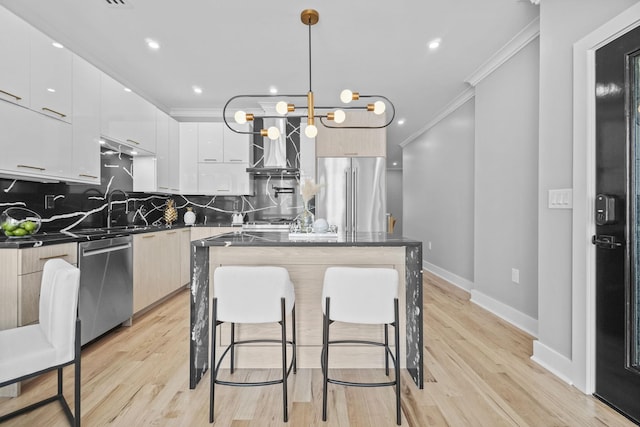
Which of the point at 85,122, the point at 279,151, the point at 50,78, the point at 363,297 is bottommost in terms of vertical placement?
the point at 363,297

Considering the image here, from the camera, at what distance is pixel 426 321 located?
3160mm

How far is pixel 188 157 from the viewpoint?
4703 millimetres

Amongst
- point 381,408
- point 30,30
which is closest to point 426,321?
point 381,408

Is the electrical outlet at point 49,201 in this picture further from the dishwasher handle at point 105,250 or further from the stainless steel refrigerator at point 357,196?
the stainless steel refrigerator at point 357,196

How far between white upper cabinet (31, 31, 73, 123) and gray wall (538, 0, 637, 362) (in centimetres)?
370

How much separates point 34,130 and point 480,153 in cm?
418

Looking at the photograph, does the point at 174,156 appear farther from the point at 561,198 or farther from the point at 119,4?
the point at 561,198

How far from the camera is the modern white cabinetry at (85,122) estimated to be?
2.67 m

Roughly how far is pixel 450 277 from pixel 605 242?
3.27 metres

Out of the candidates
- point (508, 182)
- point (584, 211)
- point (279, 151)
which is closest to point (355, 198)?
point (279, 151)

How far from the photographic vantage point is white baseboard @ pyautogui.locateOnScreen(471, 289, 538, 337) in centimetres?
281

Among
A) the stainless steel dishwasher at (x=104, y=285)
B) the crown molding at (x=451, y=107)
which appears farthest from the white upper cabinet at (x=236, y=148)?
the crown molding at (x=451, y=107)

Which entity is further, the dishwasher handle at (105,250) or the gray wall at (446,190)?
the gray wall at (446,190)

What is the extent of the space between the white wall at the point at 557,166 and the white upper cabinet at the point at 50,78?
146 inches
